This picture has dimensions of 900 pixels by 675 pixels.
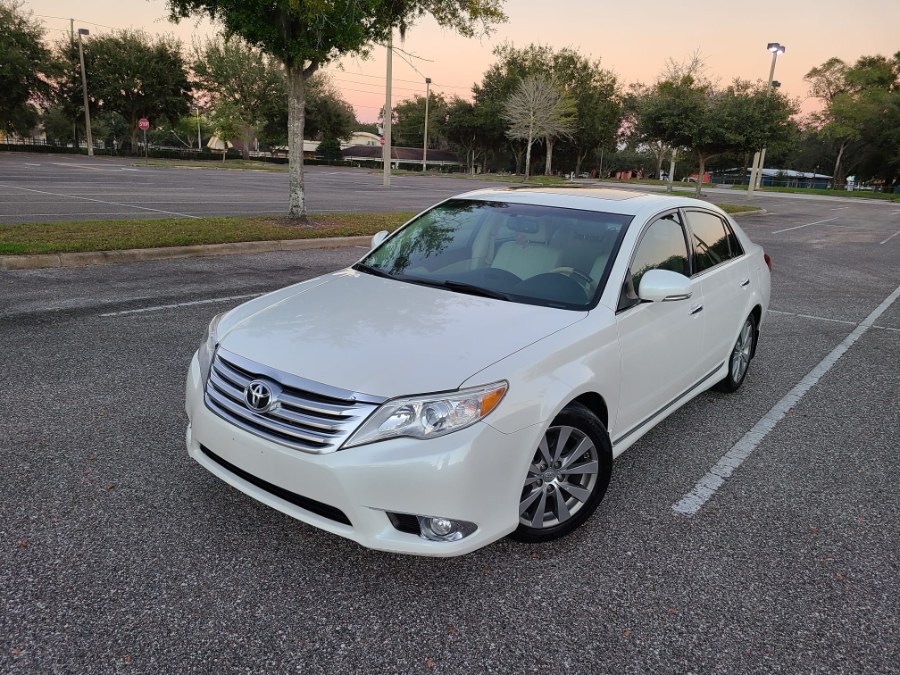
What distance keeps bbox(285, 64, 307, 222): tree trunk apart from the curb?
1852 mm

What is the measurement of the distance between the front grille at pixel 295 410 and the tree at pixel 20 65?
2426 inches

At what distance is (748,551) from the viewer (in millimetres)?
3045

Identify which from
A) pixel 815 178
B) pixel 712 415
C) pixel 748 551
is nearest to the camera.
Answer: pixel 748 551

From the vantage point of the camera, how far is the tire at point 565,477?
2850 mm

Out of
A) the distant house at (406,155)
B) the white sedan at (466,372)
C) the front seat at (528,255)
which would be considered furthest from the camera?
the distant house at (406,155)

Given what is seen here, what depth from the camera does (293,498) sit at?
262 cm

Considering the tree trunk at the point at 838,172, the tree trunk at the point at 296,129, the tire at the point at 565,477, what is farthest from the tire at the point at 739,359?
the tree trunk at the point at 838,172

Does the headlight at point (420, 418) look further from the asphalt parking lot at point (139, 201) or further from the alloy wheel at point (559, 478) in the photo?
the asphalt parking lot at point (139, 201)

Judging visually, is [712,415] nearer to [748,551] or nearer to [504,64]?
[748,551]

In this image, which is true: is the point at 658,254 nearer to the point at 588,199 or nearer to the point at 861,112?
the point at 588,199

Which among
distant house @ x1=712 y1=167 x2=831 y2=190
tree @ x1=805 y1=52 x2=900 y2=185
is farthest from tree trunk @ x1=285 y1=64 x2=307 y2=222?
distant house @ x1=712 y1=167 x2=831 y2=190

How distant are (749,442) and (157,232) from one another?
1012cm

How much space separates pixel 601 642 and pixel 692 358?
7.06ft

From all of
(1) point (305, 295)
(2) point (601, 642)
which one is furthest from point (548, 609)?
(1) point (305, 295)
